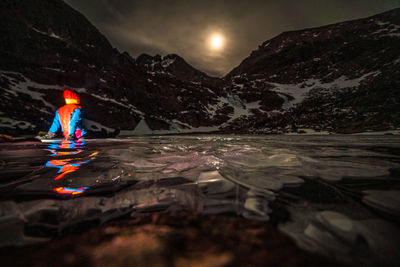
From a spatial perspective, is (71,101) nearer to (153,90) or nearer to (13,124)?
(13,124)

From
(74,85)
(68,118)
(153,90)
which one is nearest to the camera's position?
(68,118)

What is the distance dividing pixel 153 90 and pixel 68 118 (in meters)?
21.4

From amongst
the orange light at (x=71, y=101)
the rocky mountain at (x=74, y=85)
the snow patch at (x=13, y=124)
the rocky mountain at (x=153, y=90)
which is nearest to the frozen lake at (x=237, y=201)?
the orange light at (x=71, y=101)

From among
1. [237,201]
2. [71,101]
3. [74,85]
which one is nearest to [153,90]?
[74,85]

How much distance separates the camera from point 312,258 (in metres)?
0.48

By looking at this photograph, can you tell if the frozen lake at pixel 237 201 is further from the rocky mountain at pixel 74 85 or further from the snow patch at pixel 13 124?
the rocky mountain at pixel 74 85

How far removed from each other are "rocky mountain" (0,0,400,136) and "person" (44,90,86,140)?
9.73 m

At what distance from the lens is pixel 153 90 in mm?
24797

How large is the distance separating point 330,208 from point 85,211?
1.25 m

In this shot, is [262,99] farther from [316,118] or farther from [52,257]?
[52,257]

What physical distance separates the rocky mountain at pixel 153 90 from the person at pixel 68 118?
973cm

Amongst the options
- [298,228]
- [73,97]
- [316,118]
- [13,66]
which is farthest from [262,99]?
[13,66]

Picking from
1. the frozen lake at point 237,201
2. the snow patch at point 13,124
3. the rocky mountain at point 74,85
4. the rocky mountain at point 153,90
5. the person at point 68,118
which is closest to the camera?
the frozen lake at point 237,201

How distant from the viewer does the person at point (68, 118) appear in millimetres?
4738
